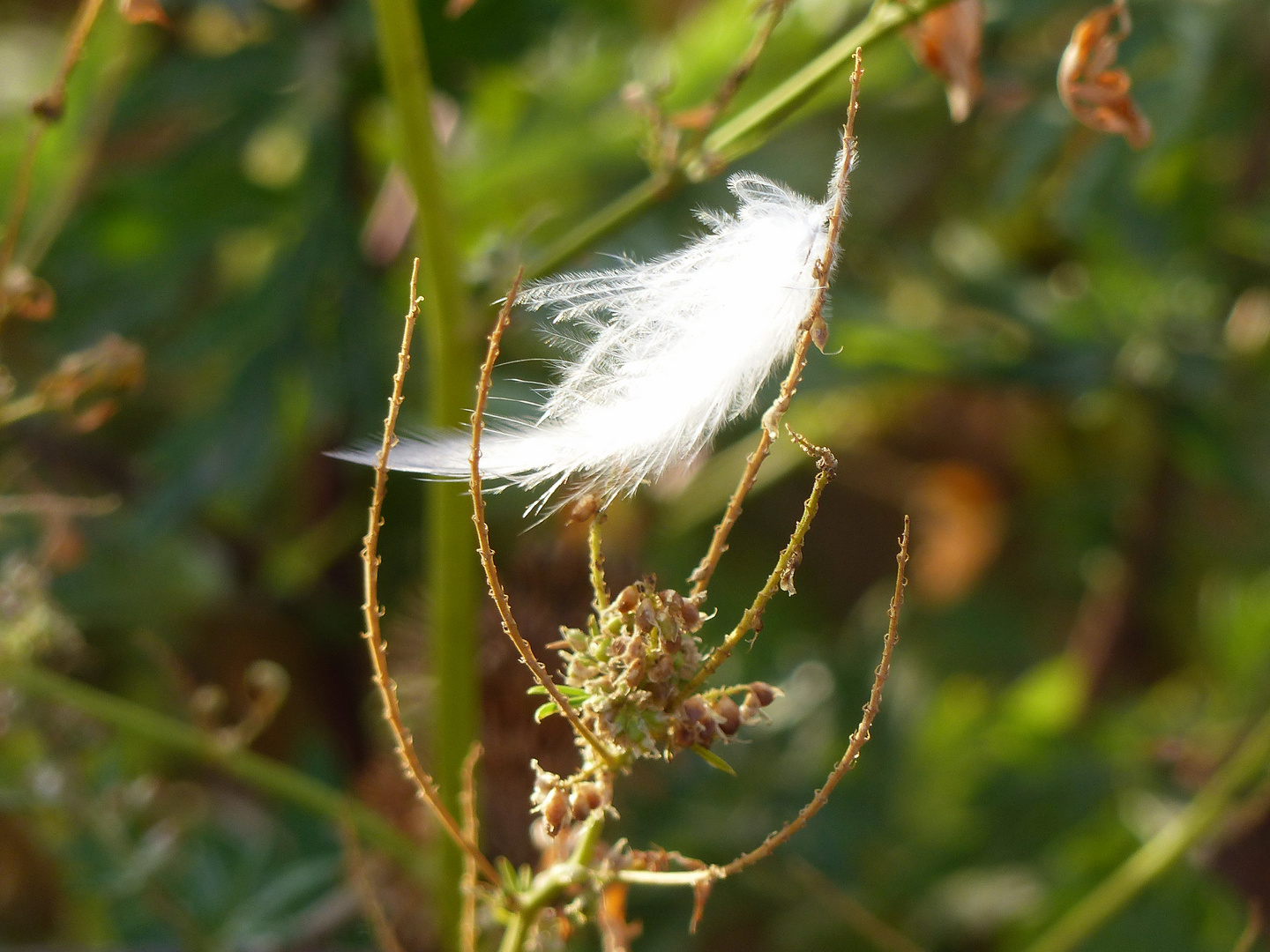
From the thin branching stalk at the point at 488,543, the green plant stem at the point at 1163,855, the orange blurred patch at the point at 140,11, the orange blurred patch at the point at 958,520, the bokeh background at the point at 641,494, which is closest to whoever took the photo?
the thin branching stalk at the point at 488,543

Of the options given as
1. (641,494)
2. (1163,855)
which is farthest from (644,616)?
(641,494)

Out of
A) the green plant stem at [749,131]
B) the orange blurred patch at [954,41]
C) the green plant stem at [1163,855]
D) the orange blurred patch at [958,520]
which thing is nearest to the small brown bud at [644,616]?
the green plant stem at [749,131]

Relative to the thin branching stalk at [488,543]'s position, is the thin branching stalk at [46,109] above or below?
above

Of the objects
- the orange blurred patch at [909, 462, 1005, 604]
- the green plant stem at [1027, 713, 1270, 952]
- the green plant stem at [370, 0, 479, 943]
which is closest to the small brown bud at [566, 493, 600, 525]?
the green plant stem at [370, 0, 479, 943]

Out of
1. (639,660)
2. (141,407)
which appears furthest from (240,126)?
(639,660)

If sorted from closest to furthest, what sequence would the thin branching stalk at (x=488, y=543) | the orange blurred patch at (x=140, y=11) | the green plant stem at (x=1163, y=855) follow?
the thin branching stalk at (x=488, y=543)
the orange blurred patch at (x=140, y=11)
the green plant stem at (x=1163, y=855)

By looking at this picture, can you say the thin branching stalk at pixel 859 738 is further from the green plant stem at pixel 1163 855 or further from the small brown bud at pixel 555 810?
the green plant stem at pixel 1163 855

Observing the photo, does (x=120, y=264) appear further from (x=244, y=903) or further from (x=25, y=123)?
(x=244, y=903)
